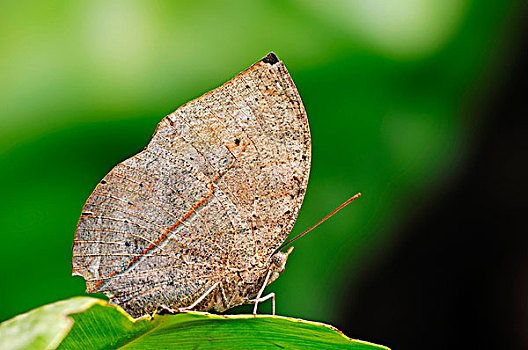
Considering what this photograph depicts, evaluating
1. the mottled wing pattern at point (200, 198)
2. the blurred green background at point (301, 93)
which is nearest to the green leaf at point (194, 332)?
the mottled wing pattern at point (200, 198)

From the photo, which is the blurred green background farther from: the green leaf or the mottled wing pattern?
the green leaf

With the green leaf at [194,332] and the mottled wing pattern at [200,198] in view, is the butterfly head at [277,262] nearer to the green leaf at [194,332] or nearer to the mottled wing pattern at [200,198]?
the mottled wing pattern at [200,198]

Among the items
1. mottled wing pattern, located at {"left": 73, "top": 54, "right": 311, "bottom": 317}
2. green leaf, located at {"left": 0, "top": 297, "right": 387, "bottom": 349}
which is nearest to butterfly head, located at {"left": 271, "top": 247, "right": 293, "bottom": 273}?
mottled wing pattern, located at {"left": 73, "top": 54, "right": 311, "bottom": 317}

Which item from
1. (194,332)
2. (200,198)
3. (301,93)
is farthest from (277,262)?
(301,93)

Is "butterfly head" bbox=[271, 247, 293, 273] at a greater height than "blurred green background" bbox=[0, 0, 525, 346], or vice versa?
"blurred green background" bbox=[0, 0, 525, 346]

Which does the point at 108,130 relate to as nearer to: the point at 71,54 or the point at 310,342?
the point at 71,54

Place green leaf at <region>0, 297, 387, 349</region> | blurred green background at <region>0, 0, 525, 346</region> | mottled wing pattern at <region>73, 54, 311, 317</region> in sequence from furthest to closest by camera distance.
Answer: blurred green background at <region>0, 0, 525, 346</region> < mottled wing pattern at <region>73, 54, 311, 317</region> < green leaf at <region>0, 297, 387, 349</region>

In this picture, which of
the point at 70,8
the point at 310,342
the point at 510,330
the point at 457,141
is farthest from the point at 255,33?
the point at 510,330
